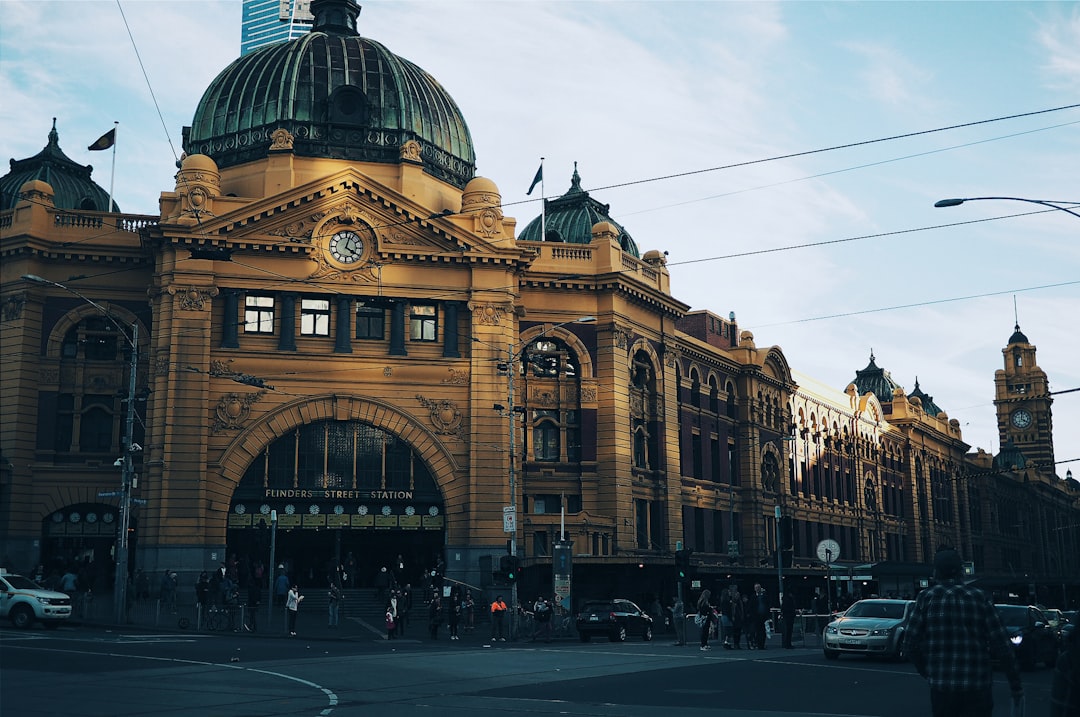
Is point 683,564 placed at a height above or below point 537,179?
below

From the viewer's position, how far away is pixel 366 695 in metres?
20.0

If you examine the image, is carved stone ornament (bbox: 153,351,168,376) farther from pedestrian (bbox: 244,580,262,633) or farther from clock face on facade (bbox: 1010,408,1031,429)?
clock face on facade (bbox: 1010,408,1031,429)

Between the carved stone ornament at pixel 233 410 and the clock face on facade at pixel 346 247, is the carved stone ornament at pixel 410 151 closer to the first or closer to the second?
the clock face on facade at pixel 346 247

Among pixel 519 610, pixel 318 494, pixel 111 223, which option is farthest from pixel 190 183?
pixel 519 610

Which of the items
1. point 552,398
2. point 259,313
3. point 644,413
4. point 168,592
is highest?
point 259,313

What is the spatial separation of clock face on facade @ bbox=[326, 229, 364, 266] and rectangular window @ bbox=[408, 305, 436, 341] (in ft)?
11.8

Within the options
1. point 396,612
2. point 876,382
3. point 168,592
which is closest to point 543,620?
point 396,612

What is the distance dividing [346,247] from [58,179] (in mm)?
21377

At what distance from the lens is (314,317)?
5497 cm

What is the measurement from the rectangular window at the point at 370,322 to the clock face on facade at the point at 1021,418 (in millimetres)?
150684

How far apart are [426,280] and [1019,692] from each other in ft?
152

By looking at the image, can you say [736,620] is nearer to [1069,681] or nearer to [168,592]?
[168,592]

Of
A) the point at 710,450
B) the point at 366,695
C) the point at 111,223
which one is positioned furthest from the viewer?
the point at 710,450

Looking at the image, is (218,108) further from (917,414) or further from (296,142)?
(917,414)
